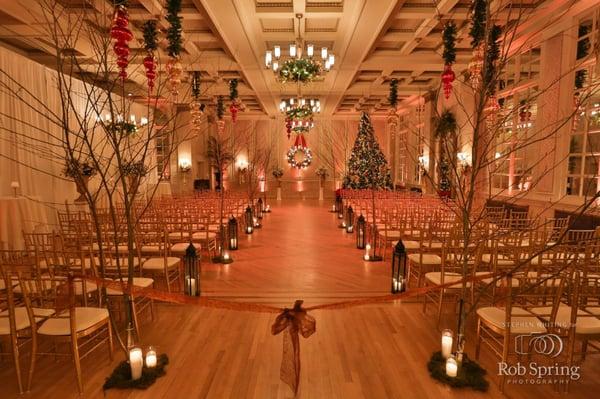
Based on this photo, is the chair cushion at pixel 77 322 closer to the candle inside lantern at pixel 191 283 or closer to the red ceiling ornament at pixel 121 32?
the candle inside lantern at pixel 191 283

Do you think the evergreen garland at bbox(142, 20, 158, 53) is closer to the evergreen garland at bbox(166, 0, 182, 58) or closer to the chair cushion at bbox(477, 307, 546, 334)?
the evergreen garland at bbox(166, 0, 182, 58)

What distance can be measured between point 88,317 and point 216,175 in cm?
1795

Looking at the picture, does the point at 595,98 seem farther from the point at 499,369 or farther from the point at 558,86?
the point at 499,369

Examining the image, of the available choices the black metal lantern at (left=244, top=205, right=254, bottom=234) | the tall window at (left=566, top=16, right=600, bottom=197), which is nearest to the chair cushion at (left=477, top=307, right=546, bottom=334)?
the tall window at (left=566, top=16, right=600, bottom=197)

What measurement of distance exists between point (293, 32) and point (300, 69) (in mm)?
1813

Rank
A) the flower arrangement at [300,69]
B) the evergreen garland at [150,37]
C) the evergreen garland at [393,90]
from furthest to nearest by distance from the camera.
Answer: the evergreen garland at [393,90]
the flower arrangement at [300,69]
the evergreen garland at [150,37]

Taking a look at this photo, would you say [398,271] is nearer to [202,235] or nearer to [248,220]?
[202,235]

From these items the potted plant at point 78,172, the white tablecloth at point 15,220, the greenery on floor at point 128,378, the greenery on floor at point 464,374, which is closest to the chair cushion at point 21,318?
the greenery on floor at point 128,378

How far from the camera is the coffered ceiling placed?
675 centimetres

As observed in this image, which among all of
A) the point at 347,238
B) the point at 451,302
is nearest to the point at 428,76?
the point at 347,238

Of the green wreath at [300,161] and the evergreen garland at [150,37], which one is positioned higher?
the evergreen garland at [150,37]

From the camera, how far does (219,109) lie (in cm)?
1314

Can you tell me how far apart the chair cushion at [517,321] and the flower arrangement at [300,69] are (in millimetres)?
5839

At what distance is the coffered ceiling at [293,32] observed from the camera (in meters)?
6.75
